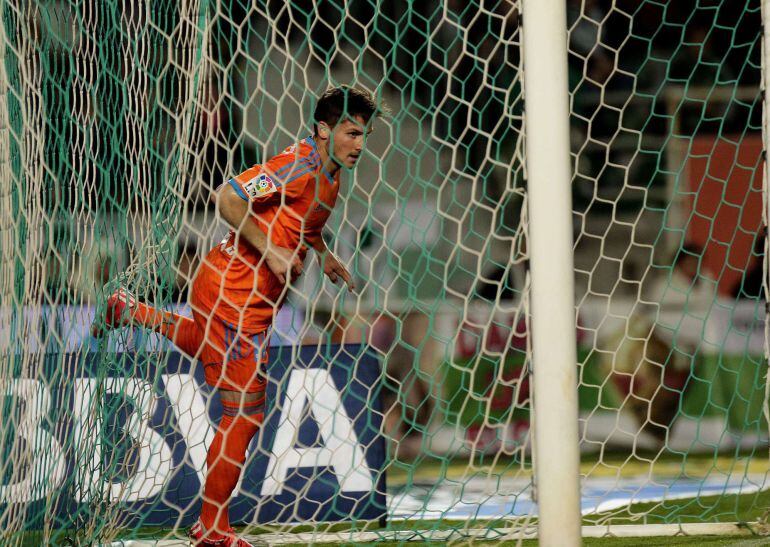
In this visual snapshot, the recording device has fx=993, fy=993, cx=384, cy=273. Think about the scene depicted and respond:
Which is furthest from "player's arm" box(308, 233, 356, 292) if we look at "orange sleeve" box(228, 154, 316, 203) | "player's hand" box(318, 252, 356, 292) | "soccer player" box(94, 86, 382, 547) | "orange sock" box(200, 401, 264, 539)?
"orange sock" box(200, 401, 264, 539)

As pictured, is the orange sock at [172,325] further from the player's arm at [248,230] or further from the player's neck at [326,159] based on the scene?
the player's neck at [326,159]

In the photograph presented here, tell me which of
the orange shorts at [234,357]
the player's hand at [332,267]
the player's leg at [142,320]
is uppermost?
the player's hand at [332,267]

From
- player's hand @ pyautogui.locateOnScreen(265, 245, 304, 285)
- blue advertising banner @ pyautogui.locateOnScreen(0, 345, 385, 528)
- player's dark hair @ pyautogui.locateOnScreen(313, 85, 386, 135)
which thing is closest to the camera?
player's hand @ pyautogui.locateOnScreen(265, 245, 304, 285)

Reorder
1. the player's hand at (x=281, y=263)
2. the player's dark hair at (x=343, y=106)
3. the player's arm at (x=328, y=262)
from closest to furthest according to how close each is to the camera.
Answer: the player's hand at (x=281, y=263) → the player's dark hair at (x=343, y=106) → the player's arm at (x=328, y=262)

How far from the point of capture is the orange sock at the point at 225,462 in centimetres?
261

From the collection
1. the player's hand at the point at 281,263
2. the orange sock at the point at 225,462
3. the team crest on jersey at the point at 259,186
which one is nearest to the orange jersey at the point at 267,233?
the team crest on jersey at the point at 259,186

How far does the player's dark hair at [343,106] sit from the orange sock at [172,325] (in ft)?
2.19

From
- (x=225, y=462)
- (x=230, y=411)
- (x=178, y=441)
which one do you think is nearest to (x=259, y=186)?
(x=230, y=411)

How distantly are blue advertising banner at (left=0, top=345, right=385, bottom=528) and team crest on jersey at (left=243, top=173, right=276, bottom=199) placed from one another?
528 mm

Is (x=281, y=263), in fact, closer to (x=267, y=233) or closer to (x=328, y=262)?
(x=267, y=233)

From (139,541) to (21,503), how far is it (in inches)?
20.6

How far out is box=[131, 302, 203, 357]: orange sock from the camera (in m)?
2.80

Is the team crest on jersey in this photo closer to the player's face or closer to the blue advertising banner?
the player's face

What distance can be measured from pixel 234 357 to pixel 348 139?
67 cm
